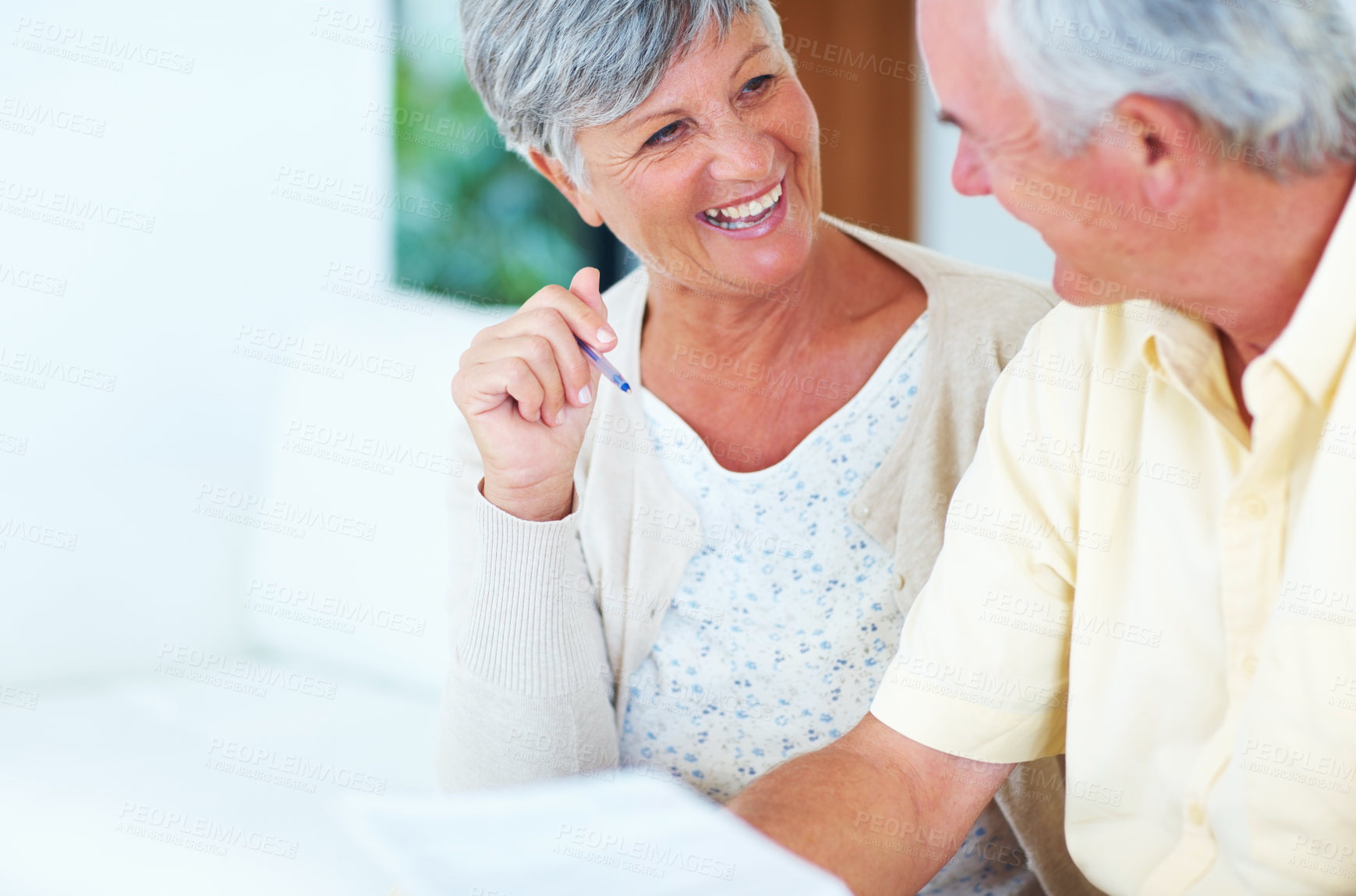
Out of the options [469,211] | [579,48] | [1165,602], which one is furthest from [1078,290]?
[469,211]

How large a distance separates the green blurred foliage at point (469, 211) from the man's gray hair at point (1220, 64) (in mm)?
3654

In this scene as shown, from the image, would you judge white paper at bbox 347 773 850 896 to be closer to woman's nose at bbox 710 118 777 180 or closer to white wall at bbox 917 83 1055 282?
woman's nose at bbox 710 118 777 180

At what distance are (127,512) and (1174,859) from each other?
1.99m

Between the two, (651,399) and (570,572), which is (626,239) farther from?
(570,572)

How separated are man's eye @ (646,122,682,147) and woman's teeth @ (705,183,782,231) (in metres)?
0.09

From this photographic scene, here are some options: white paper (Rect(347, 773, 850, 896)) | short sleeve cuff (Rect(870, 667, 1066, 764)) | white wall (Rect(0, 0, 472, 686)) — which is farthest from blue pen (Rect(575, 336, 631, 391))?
white wall (Rect(0, 0, 472, 686))

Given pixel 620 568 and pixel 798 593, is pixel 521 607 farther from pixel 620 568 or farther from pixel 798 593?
pixel 798 593

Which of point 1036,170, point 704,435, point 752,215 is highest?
point 1036,170

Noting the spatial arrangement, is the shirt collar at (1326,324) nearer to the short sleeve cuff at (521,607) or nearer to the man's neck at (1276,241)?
the man's neck at (1276,241)

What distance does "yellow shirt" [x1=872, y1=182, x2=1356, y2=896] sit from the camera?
0.82 m

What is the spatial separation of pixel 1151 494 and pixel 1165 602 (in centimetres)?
9

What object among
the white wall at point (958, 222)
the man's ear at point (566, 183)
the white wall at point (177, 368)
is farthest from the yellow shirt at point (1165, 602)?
the white wall at point (958, 222)

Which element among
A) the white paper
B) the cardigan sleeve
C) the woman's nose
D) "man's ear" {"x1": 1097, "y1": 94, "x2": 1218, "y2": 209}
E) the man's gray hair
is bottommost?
the cardigan sleeve

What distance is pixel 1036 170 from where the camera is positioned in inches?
32.5
